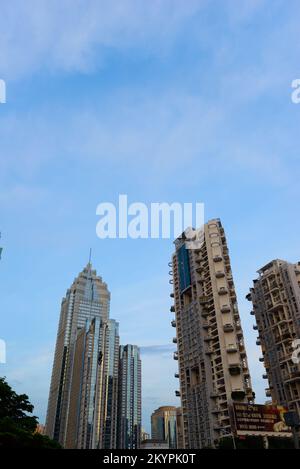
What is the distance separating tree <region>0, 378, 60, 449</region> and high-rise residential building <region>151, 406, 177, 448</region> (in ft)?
440

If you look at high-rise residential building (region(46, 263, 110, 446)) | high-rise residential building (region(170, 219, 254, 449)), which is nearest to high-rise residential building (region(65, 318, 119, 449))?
high-rise residential building (region(46, 263, 110, 446))

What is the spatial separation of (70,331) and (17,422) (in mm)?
120258

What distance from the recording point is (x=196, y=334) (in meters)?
82.4

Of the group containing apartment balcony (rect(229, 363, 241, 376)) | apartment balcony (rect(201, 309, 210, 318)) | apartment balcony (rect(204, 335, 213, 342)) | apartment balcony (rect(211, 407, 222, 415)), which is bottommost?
apartment balcony (rect(211, 407, 222, 415))

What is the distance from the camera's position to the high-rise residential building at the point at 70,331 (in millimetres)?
138288

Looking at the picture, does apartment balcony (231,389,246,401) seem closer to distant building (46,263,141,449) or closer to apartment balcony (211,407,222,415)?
apartment balcony (211,407,222,415)

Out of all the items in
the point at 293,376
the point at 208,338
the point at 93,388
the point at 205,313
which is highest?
the point at 93,388

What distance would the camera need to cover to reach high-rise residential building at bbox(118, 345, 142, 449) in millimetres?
138125

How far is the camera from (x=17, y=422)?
40219 mm

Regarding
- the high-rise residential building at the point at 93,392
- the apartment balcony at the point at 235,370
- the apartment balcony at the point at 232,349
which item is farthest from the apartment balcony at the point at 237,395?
the high-rise residential building at the point at 93,392

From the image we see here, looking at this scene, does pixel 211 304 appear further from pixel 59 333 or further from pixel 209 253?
pixel 59 333

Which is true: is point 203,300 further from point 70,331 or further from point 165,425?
point 165,425

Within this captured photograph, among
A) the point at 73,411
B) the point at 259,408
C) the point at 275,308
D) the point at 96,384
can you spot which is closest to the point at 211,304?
the point at 275,308

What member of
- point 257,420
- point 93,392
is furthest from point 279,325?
point 93,392
